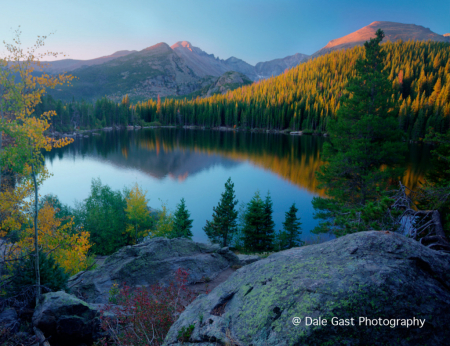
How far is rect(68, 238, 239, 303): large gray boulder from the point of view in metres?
12.3

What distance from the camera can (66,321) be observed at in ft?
25.1

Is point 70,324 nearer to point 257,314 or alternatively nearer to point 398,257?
point 257,314

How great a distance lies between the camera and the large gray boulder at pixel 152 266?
1228cm

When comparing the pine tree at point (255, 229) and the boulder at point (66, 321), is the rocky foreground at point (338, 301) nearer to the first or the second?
the boulder at point (66, 321)

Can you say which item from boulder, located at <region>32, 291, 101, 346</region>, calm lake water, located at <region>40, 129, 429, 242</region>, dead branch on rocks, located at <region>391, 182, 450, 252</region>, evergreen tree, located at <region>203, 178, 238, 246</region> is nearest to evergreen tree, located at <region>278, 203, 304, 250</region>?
calm lake water, located at <region>40, 129, 429, 242</region>

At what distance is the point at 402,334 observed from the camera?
2660mm

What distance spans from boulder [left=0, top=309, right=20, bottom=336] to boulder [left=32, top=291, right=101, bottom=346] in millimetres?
630

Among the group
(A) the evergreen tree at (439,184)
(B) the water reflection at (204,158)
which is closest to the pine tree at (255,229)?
(A) the evergreen tree at (439,184)

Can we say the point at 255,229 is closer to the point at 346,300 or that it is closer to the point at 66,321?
the point at 66,321

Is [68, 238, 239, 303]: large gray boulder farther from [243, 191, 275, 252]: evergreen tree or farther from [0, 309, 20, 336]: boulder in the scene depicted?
[243, 191, 275, 252]: evergreen tree

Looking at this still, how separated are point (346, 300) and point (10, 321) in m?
10.8

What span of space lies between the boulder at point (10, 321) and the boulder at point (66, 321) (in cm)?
63

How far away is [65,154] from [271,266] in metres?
84.9

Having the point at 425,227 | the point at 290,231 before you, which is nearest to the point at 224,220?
the point at 290,231
